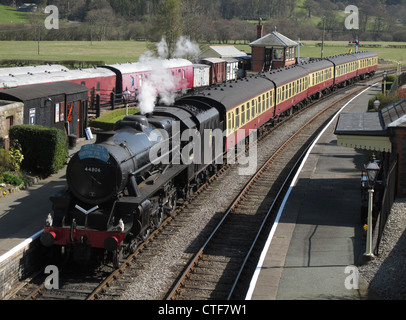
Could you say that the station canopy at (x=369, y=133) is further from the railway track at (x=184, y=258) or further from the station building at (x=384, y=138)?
the railway track at (x=184, y=258)

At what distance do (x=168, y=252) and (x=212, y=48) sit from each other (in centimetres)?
5848

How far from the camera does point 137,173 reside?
13977mm

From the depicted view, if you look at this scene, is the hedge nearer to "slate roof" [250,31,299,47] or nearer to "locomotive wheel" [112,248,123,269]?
"locomotive wheel" [112,248,123,269]

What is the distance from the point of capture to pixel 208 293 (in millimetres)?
12516

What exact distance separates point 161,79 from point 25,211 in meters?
26.1

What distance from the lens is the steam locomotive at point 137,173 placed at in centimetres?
1312

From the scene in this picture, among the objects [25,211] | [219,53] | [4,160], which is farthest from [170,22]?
[25,211]

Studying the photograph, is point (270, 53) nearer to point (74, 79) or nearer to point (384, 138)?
point (74, 79)

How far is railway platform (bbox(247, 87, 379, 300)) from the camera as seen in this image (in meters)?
11.9

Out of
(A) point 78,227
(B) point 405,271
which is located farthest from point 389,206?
(A) point 78,227

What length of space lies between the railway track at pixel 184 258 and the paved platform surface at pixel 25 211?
1.58m

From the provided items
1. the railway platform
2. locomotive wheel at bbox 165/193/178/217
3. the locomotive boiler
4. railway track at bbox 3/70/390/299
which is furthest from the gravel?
locomotive wheel at bbox 165/193/178/217

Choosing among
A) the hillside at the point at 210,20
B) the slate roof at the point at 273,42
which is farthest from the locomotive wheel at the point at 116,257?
the hillside at the point at 210,20

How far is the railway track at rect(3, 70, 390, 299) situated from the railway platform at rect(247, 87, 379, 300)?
90 cm
